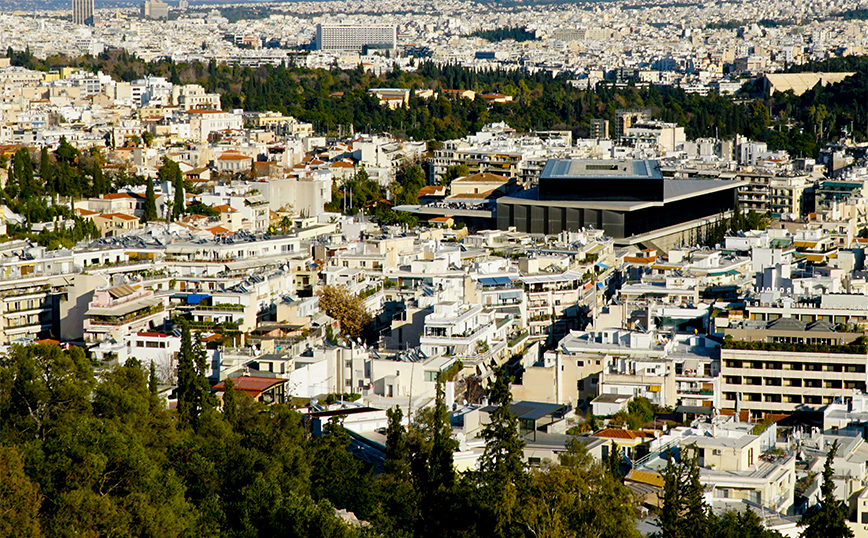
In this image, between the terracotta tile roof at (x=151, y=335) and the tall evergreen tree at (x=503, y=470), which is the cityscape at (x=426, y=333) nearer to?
the tall evergreen tree at (x=503, y=470)

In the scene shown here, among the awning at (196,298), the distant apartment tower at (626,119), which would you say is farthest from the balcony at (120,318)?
the distant apartment tower at (626,119)

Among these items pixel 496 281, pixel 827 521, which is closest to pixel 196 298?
pixel 496 281

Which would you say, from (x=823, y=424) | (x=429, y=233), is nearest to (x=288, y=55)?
(x=429, y=233)

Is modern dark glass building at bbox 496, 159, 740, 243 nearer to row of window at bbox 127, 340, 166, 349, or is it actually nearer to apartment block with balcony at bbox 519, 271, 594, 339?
apartment block with balcony at bbox 519, 271, 594, 339

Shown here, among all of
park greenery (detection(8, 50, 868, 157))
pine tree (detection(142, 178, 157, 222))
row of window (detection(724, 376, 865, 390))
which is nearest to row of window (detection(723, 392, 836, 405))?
row of window (detection(724, 376, 865, 390))

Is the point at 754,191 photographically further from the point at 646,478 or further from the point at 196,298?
the point at 646,478

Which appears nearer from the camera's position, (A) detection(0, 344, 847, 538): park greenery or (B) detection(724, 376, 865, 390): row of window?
(A) detection(0, 344, 847, 538): park greenery
